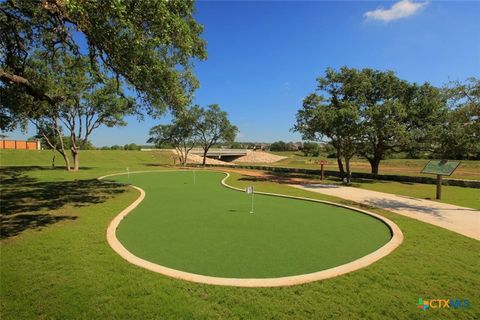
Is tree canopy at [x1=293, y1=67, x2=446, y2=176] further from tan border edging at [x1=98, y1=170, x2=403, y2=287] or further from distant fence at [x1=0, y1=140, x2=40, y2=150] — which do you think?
distant fence at [x1=0, y1=140, x2=40, y2=150]

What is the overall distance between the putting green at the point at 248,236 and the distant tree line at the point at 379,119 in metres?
11.6

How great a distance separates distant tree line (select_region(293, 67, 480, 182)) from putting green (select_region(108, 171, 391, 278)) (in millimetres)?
11559

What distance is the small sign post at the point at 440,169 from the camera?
15.1m

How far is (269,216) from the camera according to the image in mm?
10422

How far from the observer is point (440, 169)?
15625mm

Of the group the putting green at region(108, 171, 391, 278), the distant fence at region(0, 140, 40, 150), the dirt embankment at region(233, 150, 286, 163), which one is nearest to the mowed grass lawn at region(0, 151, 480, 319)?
the putting green at region(108, 171, 391, 278)

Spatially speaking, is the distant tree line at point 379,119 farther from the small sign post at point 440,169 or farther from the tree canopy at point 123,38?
the tree canopy at point 123,38

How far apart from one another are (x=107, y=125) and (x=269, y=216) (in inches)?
1005

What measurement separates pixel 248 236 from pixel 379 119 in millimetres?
18660

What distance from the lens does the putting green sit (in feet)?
19.8

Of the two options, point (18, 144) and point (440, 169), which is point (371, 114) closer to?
point (440, 169)

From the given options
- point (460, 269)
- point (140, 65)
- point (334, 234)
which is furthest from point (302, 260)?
point (140, 65)

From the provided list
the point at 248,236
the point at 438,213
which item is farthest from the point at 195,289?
the point at 438,213

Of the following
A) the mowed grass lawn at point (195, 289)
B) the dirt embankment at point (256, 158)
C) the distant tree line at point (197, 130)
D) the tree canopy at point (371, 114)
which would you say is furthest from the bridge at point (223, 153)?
the mowed grass lawn at point (195, 289)
